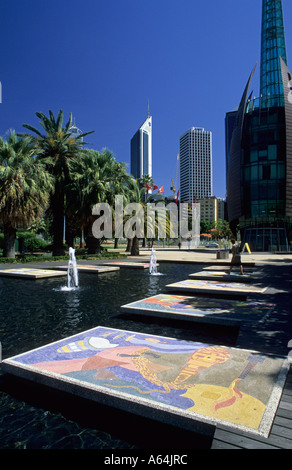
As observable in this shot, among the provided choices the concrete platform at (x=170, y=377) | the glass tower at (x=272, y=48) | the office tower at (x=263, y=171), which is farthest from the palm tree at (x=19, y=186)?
the glass tower at (x=272, y=48)

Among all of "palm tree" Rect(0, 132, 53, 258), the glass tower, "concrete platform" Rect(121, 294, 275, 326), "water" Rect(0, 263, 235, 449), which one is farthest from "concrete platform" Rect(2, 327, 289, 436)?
the glass tower

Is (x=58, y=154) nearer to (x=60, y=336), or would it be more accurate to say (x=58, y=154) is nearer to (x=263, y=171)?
(x=60, y=336)

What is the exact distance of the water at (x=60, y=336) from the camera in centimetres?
302

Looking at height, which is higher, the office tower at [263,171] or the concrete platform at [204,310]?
the office tower at [263,171]

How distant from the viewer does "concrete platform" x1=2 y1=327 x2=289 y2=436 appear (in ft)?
9.52

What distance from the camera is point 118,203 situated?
29344 mm

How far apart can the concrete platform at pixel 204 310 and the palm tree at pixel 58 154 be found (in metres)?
21.2

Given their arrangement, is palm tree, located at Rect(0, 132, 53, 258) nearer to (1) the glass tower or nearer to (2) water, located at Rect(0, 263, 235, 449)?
(2) water, located at Rect(0, 263, 235, 449)

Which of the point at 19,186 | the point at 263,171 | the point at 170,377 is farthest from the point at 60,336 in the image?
the point at 263,171

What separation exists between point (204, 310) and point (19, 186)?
63.6 feet

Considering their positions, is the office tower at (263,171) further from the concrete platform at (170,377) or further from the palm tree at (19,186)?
the concrete platform at (170,377)

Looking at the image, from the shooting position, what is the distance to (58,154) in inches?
1086
